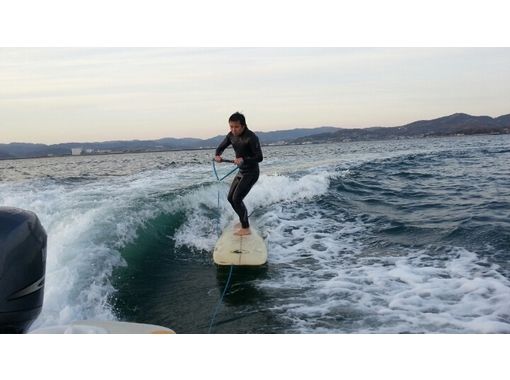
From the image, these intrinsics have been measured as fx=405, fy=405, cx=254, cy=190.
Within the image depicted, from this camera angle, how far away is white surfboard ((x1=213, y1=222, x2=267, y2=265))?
646cm

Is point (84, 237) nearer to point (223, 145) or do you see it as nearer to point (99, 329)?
point (223, 145)

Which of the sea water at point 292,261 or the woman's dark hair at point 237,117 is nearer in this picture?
the sea water at point 292,261

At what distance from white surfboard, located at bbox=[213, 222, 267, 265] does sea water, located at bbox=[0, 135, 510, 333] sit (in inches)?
7.8

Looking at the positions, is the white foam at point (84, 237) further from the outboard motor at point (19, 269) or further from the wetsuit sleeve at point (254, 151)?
the wetsuit sleeve at point (254, 151)

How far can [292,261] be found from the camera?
6.56 m

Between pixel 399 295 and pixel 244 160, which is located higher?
pixel 244 160

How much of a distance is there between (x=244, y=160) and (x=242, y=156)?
5.2 inches

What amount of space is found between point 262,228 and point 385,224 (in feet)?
8.47

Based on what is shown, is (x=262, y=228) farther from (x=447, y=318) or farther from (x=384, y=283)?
(x=447, y=318)

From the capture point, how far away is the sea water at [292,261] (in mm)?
4508

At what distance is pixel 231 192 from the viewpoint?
7172 mm

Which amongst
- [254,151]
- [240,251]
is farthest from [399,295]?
[254,151]

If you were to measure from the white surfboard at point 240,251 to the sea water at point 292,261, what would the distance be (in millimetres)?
199

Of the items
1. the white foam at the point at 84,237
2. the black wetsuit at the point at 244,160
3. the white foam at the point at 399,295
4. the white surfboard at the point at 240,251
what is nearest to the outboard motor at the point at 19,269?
the white foam at the point at 84,237
